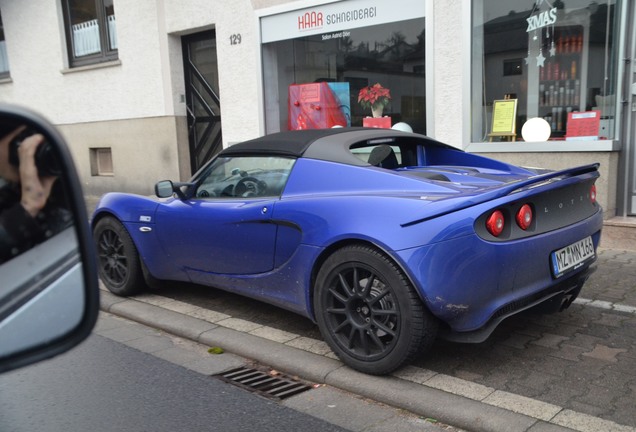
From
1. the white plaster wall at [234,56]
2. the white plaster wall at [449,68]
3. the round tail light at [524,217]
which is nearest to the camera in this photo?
the round tail light at [524,217]

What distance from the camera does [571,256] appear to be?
12.0ft

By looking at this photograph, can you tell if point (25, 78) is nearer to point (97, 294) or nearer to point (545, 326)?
point (545, 326)

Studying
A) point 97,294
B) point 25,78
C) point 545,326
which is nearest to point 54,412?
point 97,294

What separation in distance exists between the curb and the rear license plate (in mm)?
831

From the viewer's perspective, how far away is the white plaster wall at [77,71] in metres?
11.0

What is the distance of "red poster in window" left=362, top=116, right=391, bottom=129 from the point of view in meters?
→ 8.59

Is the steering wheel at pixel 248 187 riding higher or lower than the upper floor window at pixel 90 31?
lower

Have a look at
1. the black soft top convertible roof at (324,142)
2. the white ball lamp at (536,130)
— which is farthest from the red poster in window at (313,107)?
the black soft top convertible roof at (324,142)

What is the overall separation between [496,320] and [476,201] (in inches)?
27.2

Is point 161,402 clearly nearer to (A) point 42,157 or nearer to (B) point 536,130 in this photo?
(A) point 42,157

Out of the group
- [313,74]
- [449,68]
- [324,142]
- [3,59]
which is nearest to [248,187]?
[324,142]

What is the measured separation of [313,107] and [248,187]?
17.4 ft

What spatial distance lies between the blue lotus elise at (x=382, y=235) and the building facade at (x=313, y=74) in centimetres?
298

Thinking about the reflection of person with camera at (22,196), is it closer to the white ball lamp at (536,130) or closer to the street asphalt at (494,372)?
the street asphalt at (494,372)
